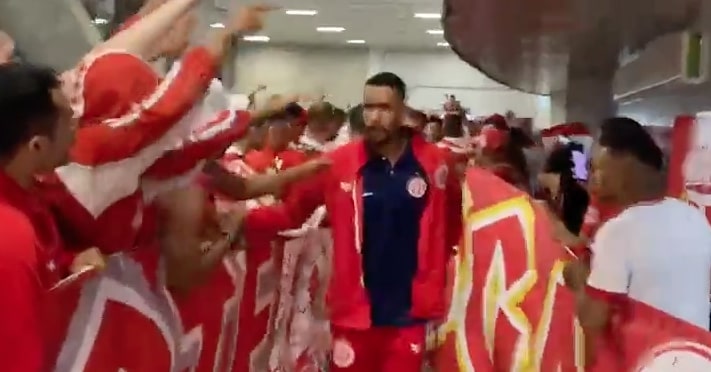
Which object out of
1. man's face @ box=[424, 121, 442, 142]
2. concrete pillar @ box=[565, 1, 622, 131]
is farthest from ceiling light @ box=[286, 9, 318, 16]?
man's face @ box=[424, 121, 442, 142]

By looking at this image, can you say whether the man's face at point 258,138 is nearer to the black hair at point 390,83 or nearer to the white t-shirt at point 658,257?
the black hair at point 390,83

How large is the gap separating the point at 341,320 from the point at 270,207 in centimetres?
48

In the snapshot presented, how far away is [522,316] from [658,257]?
104 cm

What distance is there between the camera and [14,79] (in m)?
2.25

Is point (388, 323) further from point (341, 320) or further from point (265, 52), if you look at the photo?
point (265, 52)

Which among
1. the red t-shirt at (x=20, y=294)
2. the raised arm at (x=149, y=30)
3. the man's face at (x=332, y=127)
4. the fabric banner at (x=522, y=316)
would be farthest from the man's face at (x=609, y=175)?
the man's face at (x=332, y=127)

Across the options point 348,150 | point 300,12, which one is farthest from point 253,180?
point 300,12

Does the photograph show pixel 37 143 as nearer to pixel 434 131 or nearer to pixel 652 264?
pixel 652 264

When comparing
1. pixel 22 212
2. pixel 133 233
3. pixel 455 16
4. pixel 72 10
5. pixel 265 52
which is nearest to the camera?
pixel 22 212

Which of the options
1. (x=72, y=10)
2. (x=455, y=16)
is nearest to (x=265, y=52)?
(x=455, y=16)

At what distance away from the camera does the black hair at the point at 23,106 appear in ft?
7.26

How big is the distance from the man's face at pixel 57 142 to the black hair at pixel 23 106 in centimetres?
1

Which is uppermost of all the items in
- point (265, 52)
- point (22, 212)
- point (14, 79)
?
point (14, 79)

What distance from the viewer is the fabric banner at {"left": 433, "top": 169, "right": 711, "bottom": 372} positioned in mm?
2910
